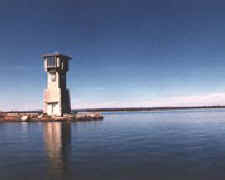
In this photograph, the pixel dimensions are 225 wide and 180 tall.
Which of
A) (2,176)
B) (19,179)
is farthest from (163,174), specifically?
(2,176)

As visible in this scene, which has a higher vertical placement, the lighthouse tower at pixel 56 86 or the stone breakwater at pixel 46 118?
the lighthouse tower at pixel 56 86

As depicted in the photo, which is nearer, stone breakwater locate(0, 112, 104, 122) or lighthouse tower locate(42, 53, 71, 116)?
lighthouse tower locate(42, 53, 71, 116)

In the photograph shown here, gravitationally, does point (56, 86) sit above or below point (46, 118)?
above

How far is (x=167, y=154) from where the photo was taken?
67.9 feet

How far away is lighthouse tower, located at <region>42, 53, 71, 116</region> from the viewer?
59688 mm

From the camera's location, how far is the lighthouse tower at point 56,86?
196 ft

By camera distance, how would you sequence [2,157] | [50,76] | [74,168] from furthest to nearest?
1. [50,76]
2. [2,157]
3. [74,168]

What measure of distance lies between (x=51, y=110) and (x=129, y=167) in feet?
164

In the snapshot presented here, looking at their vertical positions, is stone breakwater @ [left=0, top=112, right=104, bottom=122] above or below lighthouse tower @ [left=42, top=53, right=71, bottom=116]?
below

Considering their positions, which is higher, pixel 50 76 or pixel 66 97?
pixel 50 76

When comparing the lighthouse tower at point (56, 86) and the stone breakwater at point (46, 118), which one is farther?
the stone breakwater at point (46, 118)

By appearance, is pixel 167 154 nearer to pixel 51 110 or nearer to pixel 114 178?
pixel 114 178

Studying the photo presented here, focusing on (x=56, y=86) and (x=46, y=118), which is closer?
(x=56, y=86)

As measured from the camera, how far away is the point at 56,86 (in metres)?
59.5
